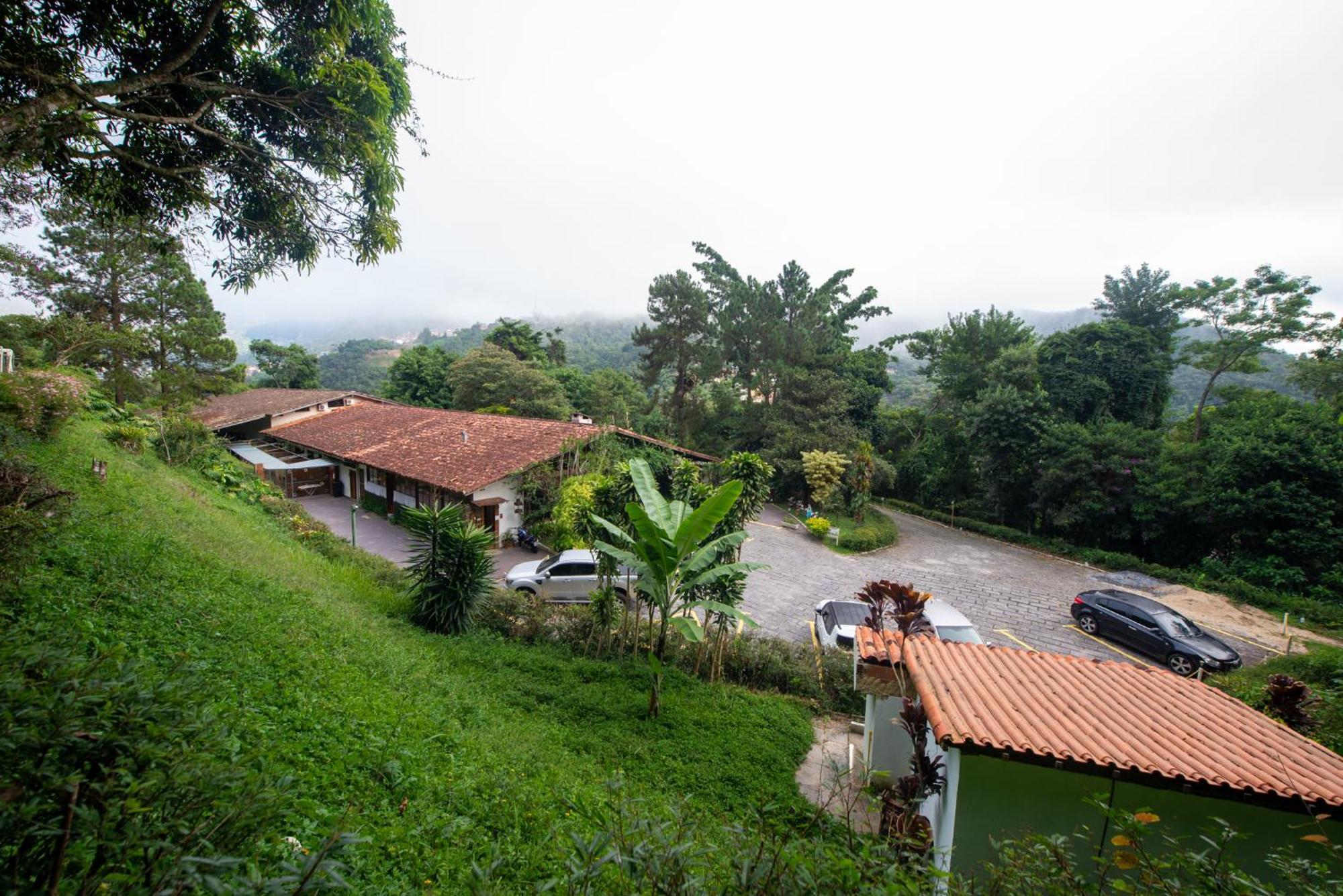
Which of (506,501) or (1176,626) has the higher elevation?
(506,501)

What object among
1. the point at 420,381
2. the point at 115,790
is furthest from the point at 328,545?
the point at 420,381

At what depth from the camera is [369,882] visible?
3.28 metres

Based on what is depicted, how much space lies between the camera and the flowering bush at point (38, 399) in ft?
29.8

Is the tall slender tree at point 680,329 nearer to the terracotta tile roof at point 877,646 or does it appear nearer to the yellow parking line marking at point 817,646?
the yellow parking line marking at point 817,646

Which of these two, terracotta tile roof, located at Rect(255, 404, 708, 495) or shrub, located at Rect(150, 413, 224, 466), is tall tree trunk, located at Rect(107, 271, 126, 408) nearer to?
shrub, located at Rect(150, 413, 224, 466)

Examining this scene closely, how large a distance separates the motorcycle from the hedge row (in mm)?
20394

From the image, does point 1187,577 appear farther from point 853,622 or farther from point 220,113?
point 220,113

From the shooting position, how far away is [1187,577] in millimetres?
18422

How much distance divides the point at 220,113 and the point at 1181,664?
19.6 metres

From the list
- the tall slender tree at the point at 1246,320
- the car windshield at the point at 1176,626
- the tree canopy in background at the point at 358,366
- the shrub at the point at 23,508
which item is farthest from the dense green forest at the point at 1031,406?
the tree canopy in background at the point at 358,366

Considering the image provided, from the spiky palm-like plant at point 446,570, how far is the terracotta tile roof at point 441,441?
631cm

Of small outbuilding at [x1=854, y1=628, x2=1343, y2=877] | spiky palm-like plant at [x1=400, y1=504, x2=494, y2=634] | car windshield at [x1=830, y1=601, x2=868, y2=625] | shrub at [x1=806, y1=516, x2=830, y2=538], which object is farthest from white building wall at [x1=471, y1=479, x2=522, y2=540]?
small outbuilding at [x1=854, y1=628, x2=1343, y2=877]

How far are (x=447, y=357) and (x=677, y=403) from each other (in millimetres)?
19455

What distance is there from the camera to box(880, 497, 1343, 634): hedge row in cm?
1527
